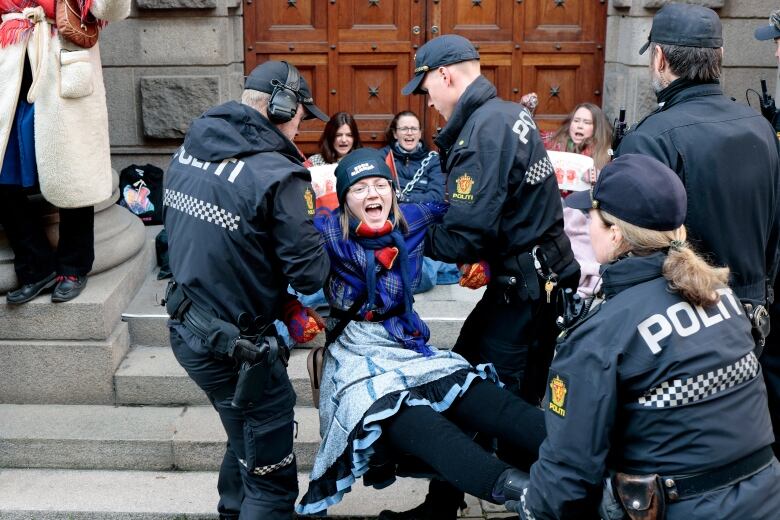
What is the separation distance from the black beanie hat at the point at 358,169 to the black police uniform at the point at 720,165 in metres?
0.96

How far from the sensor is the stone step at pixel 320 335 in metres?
5.80

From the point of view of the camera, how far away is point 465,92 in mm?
4297

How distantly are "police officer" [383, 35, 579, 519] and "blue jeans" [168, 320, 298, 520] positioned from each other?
64cm

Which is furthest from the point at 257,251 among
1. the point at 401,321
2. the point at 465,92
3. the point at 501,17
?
the point at 501,17

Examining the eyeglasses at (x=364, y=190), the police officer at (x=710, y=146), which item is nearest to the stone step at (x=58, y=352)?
the eyeglasses at (x=364, y=190)

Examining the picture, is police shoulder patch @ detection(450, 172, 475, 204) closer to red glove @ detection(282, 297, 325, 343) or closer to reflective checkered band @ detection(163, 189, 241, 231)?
red glove @ detection(282, 297, 325, 343)

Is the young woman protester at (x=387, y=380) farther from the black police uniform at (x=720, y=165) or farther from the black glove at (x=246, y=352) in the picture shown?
the black police uniform at (x=720, y=165)

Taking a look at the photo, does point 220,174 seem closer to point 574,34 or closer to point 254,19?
point 254,19

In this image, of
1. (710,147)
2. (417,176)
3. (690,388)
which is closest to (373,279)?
(710,147)

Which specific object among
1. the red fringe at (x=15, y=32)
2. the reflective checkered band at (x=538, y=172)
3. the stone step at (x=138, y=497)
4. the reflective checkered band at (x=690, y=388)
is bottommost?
the stone step at (x=138, y=497)

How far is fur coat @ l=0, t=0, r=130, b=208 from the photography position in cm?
514

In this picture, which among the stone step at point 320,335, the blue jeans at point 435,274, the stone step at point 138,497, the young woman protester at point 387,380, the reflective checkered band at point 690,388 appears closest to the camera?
the reflective checkered band at point 690,388

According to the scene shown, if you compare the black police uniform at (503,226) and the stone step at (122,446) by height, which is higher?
the black police uniform at (503,226)

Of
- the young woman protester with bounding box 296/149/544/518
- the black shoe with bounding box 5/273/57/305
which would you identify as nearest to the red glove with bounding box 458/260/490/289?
the young woman protester with bounding box 296/149/544/518
